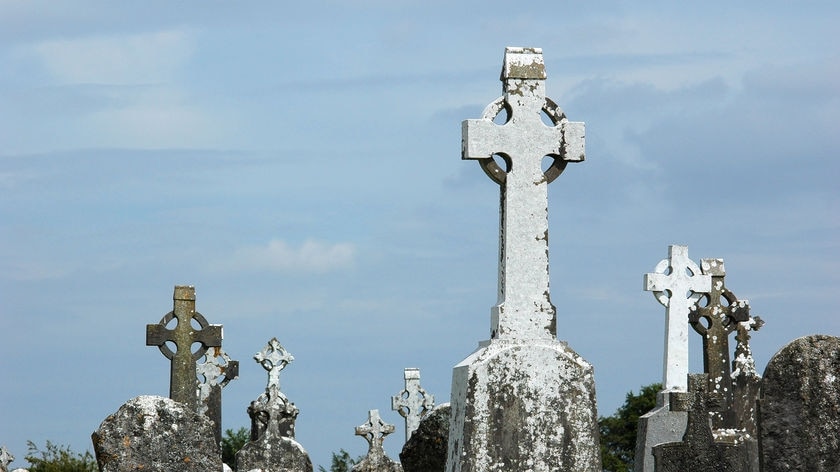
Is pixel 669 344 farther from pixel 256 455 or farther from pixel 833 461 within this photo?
pixel 833 461

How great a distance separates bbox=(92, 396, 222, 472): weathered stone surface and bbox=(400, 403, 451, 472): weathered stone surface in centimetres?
242

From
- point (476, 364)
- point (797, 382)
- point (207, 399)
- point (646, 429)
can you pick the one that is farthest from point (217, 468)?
point (207, 399)

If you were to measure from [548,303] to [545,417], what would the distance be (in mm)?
925

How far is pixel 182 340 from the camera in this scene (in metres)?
21.5

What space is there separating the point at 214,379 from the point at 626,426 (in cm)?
1178

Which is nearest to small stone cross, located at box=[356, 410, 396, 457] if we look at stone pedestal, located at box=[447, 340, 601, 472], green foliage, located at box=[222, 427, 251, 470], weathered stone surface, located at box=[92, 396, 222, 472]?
weathered stone surface, located at box=[92, 396, 222, 472]

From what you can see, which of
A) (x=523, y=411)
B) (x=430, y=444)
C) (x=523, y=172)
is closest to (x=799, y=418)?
(x=523, y=411)

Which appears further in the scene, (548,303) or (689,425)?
(689,425)

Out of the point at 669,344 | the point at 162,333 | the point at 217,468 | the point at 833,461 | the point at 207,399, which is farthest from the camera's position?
the point at 207,399

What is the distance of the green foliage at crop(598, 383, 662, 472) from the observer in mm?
31438

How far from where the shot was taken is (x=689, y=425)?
52.7 feet

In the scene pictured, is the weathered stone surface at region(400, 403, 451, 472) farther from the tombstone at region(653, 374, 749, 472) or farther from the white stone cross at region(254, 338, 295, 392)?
the white stone cross at region(254, 338, 295, 392)

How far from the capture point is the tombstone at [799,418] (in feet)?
37.5

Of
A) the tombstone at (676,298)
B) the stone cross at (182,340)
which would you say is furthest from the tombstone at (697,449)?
the stone cross at (182,340)
